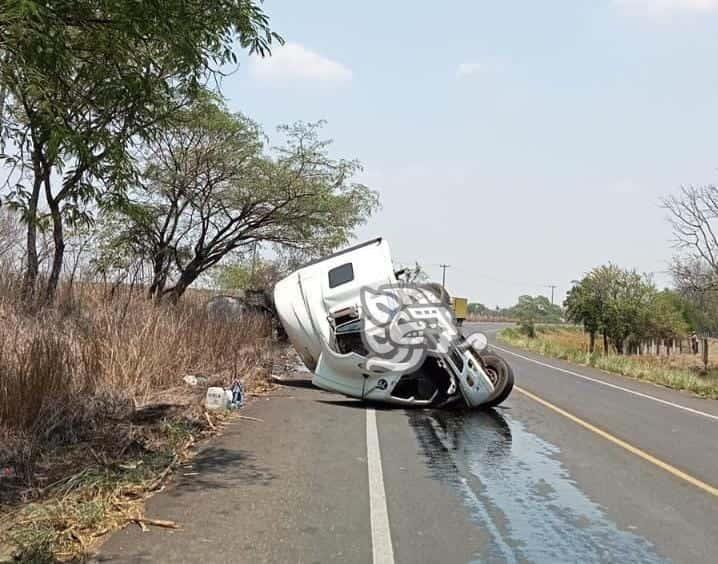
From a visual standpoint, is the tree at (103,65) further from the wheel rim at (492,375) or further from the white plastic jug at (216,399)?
the wheel rim at (492,375)

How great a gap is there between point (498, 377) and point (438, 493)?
23.3ft

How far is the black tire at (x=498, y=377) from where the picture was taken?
13711mm

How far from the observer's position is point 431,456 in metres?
9.05

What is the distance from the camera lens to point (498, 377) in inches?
552

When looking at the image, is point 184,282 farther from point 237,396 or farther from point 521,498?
point 521,498

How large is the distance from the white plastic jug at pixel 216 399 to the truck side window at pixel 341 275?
377 centimetres

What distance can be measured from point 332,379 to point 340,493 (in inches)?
286

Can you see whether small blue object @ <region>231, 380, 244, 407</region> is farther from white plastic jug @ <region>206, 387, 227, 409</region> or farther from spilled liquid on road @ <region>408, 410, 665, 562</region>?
spilled liquid on road @ <region>408, 410, 665, 562</region>

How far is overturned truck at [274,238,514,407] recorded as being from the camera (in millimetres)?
13445

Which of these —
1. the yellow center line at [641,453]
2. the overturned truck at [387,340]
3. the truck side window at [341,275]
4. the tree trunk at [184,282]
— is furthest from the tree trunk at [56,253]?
the yellow center line at [641,453]

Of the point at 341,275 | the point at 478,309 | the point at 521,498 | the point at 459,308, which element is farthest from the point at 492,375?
the point at 478,309

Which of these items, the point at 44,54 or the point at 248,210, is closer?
the point at 44,54

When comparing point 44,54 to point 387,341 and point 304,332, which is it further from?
point 304,332

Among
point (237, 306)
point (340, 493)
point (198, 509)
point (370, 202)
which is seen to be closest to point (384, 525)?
point (340, 493)
